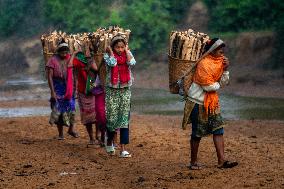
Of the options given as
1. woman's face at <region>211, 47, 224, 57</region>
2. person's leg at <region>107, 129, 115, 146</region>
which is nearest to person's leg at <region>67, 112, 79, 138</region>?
person's leg at <region>107, 129, 115, 146</region>

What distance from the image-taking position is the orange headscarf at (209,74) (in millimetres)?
7062

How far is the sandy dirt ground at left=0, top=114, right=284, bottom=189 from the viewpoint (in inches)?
267

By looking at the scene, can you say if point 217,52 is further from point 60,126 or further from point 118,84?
point 60,126

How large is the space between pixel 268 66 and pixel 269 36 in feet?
5.74

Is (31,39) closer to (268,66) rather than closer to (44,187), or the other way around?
(268,66)

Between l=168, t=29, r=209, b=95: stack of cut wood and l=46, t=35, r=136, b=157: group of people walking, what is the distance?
0.96 m

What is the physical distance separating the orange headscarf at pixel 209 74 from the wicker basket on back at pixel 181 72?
10 centimetres

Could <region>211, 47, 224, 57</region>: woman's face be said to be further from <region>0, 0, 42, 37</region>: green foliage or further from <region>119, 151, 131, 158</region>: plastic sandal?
<region>0, 0, 42, 37</region>: green foliage

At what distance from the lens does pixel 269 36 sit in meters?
22.9

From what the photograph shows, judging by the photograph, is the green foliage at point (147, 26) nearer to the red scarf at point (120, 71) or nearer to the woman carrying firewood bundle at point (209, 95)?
the red scarf at point (120, 71)

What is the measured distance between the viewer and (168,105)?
57.9ft

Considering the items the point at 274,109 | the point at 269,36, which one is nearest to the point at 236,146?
the point at 274,109

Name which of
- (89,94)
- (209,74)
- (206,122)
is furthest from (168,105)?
(209,74)

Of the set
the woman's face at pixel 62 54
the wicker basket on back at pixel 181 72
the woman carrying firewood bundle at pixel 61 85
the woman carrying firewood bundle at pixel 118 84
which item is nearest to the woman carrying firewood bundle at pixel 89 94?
the woman carrying firewood bundle at pixel 61 85
